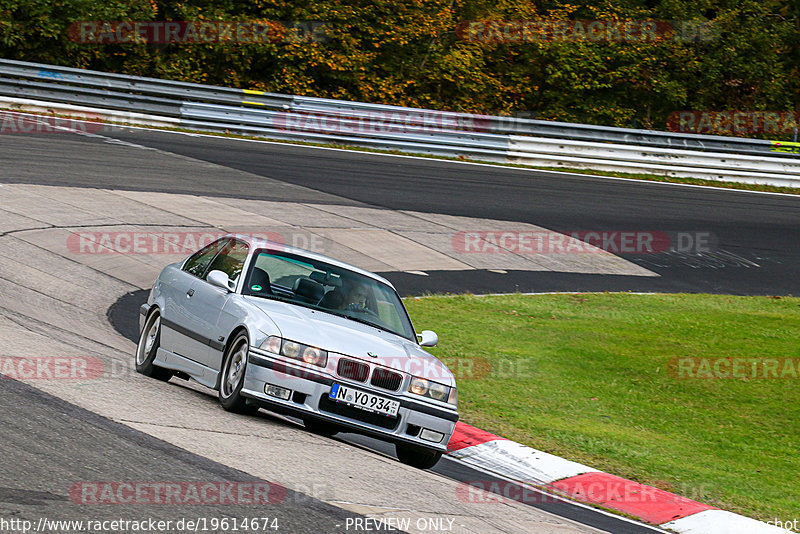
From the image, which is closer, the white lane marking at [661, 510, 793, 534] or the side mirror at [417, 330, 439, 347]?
the white lane marking at [661, 510, 793, 534]

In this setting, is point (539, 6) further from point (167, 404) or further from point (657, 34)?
point (167, 404)

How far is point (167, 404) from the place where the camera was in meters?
7.86

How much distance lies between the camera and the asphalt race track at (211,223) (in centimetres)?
596

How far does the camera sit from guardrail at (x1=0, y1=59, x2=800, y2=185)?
27.1 meters

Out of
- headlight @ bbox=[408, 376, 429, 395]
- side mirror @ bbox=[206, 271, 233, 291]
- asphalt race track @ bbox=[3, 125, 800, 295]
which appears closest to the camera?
headlight @ bbox=[408, 376, 429, 395]

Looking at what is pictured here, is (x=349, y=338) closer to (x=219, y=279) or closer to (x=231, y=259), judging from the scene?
(x=219, y=279)

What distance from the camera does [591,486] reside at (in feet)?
27.3

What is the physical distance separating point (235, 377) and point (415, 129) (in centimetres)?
2005

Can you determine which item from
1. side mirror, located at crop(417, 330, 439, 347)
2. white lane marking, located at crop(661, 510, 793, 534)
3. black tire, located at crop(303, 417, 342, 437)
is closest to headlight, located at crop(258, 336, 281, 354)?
black tire, located at crop(303, 417, 342, 437)

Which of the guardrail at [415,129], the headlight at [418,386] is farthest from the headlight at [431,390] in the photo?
the guardrail at [415,129]

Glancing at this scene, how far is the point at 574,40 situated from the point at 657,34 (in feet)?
8.75

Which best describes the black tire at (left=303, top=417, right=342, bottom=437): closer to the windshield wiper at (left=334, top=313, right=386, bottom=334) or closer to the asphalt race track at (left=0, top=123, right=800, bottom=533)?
the asphalt race track at (left=0, top=123, right=800, bottom=533)

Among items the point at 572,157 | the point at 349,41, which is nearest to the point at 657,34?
the point at 572,157

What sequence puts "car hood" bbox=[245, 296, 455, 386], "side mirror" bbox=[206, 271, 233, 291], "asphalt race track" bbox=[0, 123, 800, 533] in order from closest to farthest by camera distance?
1. "asphalt race track" bbox=[0, 123, 800, 533]
2. "car hood" bbox=[245, 296, 455, 386]
3. "side mirror" bbox=[206, 271, 233, 291]
